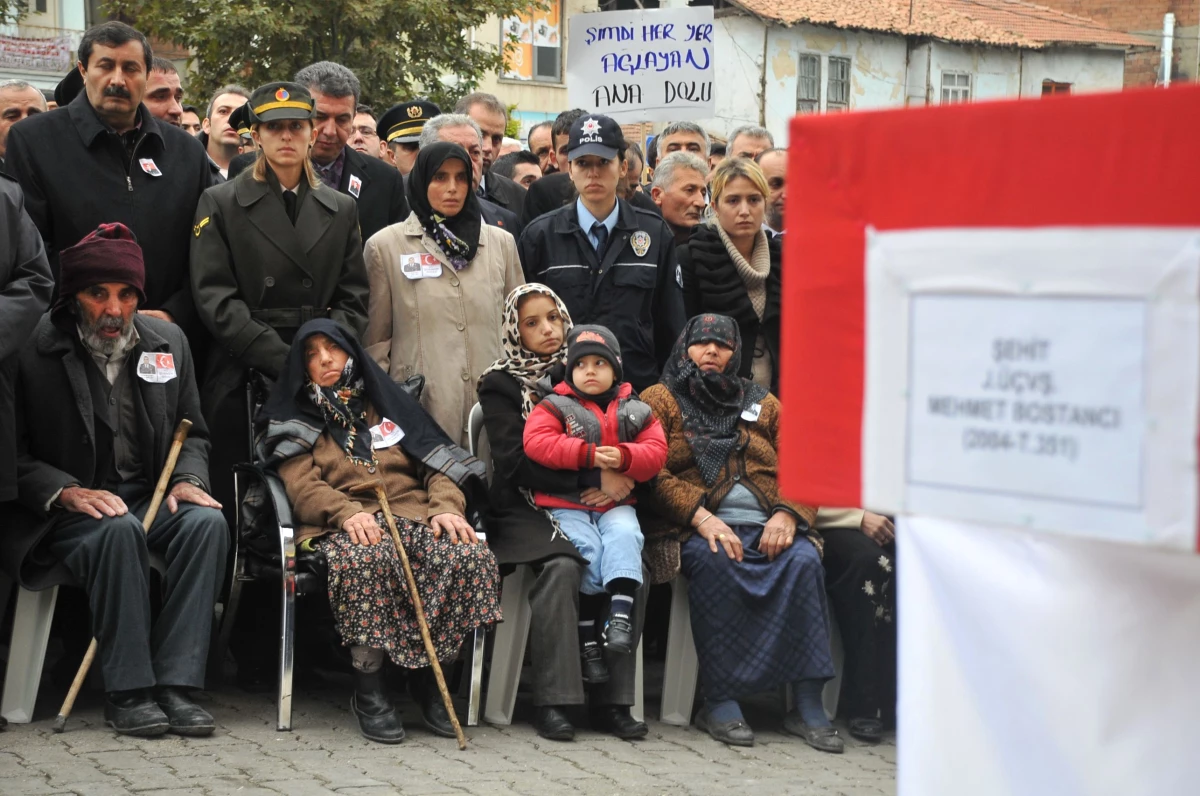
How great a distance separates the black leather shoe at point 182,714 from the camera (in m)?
5.28

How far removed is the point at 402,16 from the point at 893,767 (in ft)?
48.1

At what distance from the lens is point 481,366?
6.43 metres

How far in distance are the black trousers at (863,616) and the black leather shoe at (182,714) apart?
99.7 inches

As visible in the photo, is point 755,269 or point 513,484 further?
point 755,269

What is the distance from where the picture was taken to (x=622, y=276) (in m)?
6.69

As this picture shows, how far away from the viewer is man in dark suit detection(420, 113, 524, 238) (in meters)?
7.26

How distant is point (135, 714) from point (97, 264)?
165 cm

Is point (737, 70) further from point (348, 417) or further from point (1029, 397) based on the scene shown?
point (1029, 397)

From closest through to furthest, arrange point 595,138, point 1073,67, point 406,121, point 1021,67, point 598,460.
Result: point 598,460
point 595,138
point 406,121
point 1021,67
point 1073,67

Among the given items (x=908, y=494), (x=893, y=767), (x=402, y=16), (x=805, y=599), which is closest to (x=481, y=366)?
(x=805, y=599)

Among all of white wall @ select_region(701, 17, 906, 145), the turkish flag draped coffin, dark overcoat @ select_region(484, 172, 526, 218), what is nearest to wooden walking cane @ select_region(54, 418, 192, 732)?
dark overcoat @ select_region(484, 172, 526, 218)

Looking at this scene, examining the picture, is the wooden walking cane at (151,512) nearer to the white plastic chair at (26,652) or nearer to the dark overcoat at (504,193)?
the white plastic chair at (26,652)

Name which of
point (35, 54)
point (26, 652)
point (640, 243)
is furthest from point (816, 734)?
point (35, 54)

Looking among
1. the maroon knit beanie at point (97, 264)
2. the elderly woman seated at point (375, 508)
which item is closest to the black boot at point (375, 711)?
the elderly woman seated at point (375, 508)
